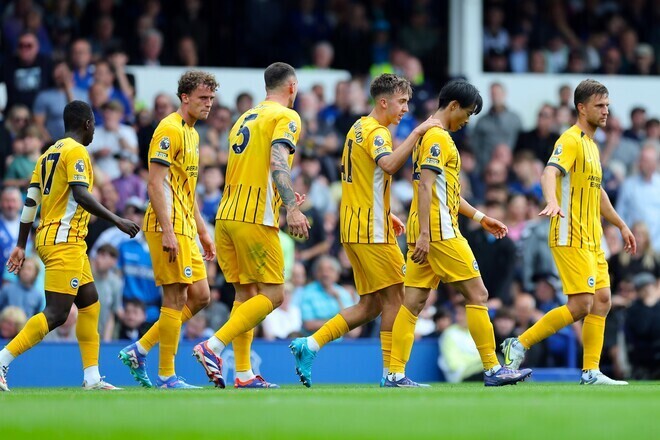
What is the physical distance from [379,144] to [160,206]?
180cm

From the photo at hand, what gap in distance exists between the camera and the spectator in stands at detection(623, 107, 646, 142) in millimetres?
20938

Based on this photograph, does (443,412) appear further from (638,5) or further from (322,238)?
(638,5)

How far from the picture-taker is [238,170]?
11273mm

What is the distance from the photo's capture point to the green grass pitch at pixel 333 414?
24.3 ft

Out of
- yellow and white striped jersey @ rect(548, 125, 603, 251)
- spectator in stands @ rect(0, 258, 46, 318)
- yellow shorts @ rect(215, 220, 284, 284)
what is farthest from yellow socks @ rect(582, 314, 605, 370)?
spectator in stands @ rect(0, 258, 46, 318)

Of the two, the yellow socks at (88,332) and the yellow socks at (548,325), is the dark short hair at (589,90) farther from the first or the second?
the yellow socks at (88,332)

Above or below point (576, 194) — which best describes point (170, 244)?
below

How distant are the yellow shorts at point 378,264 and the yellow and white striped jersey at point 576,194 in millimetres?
1398

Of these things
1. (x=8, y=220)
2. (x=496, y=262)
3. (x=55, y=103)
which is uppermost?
(x=55, y=103)

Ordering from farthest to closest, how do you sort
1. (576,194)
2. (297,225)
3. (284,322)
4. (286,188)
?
(284,322) < (576,194) < (286,188) < (297,225)

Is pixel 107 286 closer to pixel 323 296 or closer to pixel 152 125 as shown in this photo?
pixel 323 296

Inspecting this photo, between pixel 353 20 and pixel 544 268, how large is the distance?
19.3 ft

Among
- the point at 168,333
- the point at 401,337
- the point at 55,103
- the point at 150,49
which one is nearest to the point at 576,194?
the point at 401,337

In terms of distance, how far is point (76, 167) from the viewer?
1102 cm
